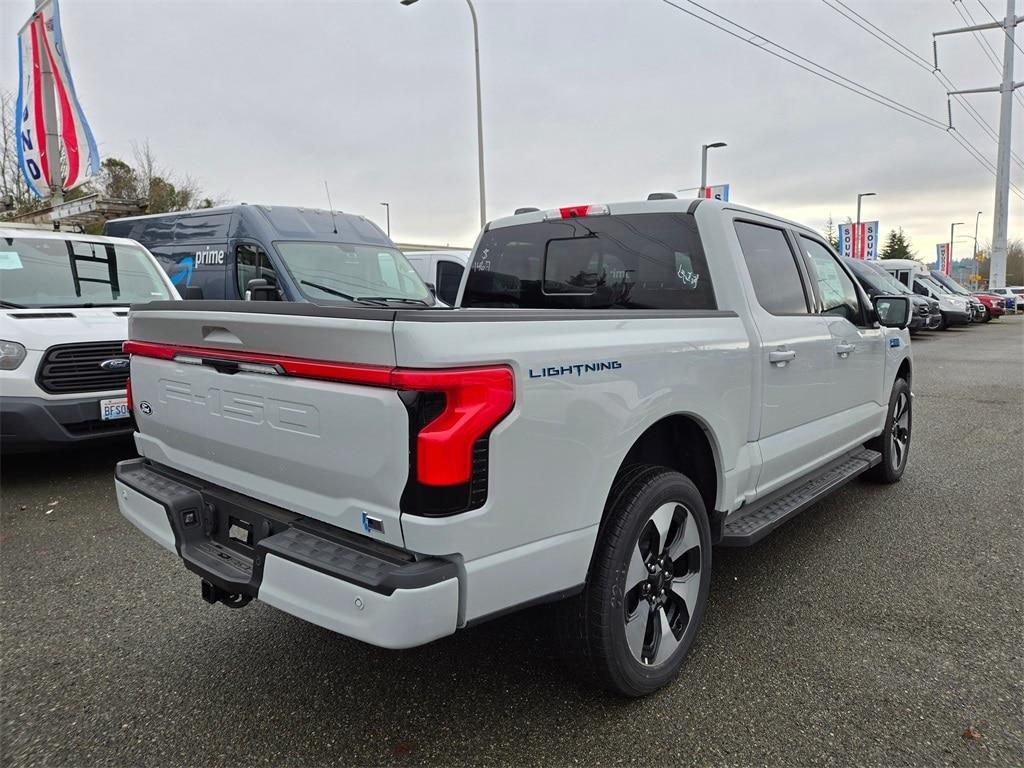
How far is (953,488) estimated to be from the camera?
524 centimetres

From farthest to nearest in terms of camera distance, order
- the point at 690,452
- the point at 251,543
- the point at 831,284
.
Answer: the point at 831,284 → the point at 690,452 → the point at 251,543

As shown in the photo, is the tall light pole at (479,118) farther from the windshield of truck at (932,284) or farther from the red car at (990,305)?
→ the red car at (990,305)

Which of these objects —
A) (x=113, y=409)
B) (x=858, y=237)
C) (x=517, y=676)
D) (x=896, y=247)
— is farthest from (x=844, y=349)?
(x=896, y=247)

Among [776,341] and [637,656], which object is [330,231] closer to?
[776,341]

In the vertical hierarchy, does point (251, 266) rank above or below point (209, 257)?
below

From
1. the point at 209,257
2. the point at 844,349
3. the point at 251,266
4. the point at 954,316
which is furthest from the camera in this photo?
the point at 954,316

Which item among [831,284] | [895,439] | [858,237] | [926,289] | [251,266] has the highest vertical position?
[858,237]

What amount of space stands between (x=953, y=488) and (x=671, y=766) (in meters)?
4.18

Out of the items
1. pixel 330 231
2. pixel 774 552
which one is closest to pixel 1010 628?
pixel 774 552

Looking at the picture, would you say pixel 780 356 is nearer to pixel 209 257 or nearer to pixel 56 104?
pixel 209 257

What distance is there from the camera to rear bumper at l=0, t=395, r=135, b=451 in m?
4.73

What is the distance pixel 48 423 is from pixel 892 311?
19.2 ft

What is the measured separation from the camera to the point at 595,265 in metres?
3.57

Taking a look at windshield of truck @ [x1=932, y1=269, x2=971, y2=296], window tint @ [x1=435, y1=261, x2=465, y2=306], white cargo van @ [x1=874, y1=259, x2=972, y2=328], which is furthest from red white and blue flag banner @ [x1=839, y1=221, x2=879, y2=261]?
window tint @ [x1=435, y1=261, x2=465, y2=306]
